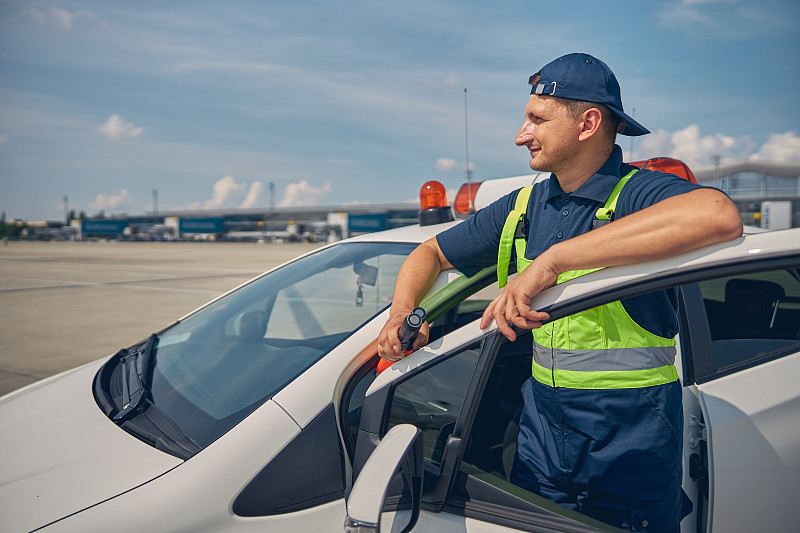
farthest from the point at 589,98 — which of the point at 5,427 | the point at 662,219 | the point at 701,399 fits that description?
the point at 5,427

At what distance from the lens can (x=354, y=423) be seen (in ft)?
4.62

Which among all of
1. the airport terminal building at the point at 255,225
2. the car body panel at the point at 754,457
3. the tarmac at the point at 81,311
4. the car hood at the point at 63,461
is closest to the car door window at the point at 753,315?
the car body panel at the point at 754,457

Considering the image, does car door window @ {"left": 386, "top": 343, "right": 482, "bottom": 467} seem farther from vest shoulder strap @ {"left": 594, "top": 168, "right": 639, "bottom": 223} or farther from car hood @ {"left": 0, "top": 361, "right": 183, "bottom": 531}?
car hood @ {"left": 0, "top": 361, "right": 183, "bottom": 531}

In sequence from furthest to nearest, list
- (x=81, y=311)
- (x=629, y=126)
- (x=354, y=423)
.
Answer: (x=81, y=311), (x=629, y=126), (x=354, y=423)

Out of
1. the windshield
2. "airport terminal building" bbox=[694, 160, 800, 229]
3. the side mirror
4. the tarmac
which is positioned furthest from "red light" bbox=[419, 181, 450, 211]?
the tarmac

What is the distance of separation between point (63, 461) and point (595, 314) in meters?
1.38

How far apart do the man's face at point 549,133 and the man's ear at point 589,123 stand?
1cm

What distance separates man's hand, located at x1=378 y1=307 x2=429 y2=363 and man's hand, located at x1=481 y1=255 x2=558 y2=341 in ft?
0.73

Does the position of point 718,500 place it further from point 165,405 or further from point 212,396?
point 165,405

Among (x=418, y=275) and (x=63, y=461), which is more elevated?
(x=418, y=275)

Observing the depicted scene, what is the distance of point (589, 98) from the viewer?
56.1 inches

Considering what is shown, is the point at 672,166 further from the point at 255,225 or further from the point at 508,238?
the point at 255,225

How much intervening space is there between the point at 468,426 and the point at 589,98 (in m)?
0.88

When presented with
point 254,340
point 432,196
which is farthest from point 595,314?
point 254,340
